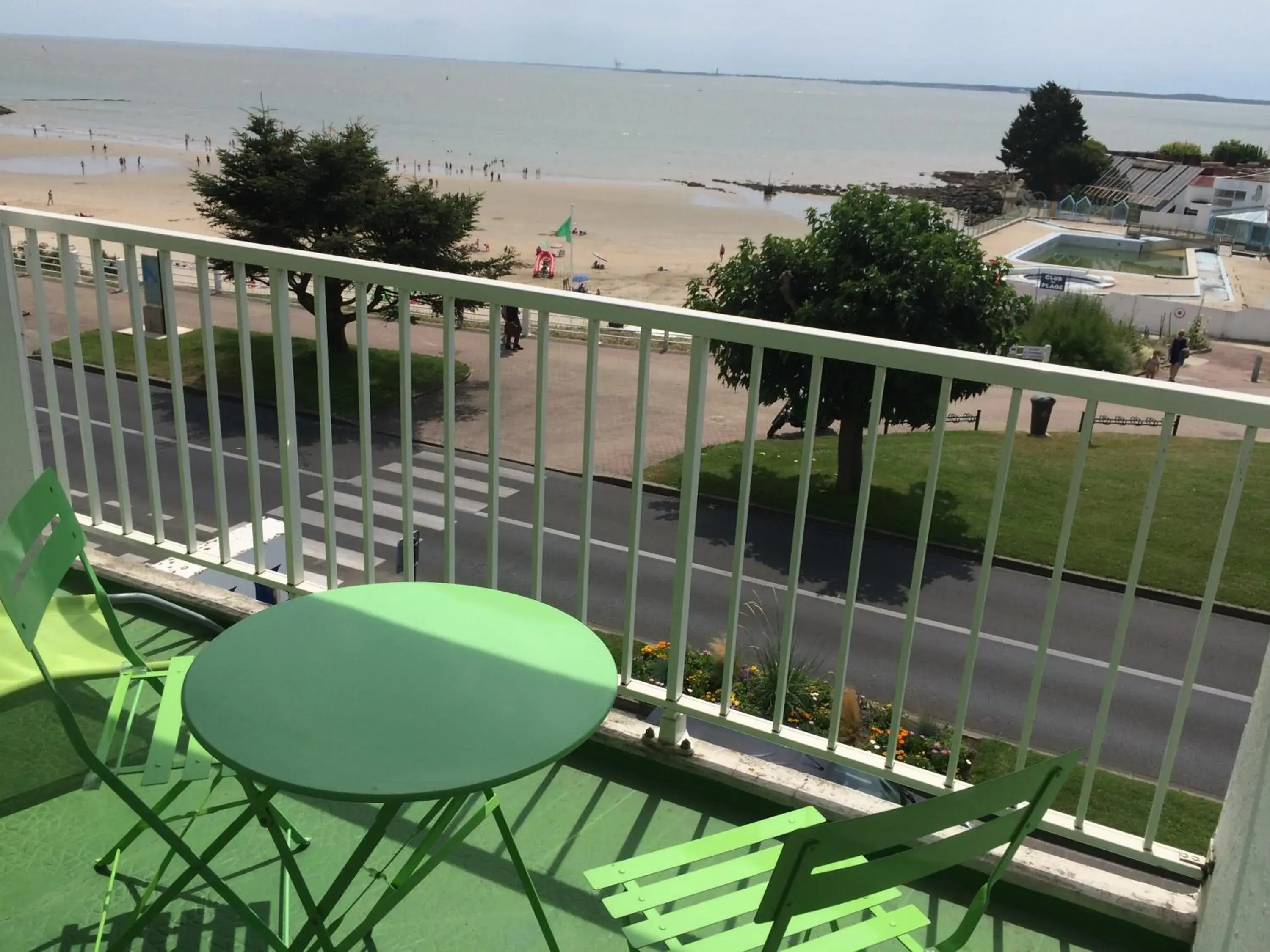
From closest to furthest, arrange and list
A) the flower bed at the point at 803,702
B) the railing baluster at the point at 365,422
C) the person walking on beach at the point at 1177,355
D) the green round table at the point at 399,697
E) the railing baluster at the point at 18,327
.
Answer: the green round table at the point at 399,697, the railing baluster at the point at 365,422, the railing baluster at the point at 18,327, the flower bed at the point at 803,702, the person walking on beach at the point at 1177,355

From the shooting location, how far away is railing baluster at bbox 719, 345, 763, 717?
215cm

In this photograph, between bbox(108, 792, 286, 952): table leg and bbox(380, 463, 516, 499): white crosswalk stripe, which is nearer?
bbox(108, 792, 286, 952): table leg

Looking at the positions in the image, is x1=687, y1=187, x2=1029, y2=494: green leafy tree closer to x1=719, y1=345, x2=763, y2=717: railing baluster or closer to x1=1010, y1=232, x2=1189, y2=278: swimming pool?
x1=719, y1=345, x2=763, y2=717: railing baluster

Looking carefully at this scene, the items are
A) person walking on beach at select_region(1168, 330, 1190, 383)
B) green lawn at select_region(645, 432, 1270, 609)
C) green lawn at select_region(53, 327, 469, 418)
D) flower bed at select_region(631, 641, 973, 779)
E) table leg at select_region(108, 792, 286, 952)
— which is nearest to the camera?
table leg at select_region(108, 792, 286, 952)

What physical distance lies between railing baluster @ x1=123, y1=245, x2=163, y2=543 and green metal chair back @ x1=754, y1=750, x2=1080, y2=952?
2236 mm

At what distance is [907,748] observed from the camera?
28.7ft

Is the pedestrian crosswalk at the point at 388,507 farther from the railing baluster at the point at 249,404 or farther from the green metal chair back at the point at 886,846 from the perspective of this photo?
the green metal chair back at the point at 886,846

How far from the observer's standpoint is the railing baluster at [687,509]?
2.25 meters

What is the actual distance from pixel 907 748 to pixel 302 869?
24.3 feet

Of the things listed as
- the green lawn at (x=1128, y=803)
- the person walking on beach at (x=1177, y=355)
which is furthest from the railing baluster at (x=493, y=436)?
the person walking on beach at (x=1177, y=355)

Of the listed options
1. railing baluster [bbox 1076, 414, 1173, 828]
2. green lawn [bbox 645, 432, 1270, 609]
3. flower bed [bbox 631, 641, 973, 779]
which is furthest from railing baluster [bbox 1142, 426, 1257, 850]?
green lawn [bbox 645, 432, 1270, 609]

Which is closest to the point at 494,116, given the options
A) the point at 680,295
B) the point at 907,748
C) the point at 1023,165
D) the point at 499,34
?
the point at 499,34

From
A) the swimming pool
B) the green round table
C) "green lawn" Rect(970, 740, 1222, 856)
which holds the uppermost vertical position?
the green round table

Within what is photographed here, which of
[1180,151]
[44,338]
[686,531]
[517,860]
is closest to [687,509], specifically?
[686,531]
